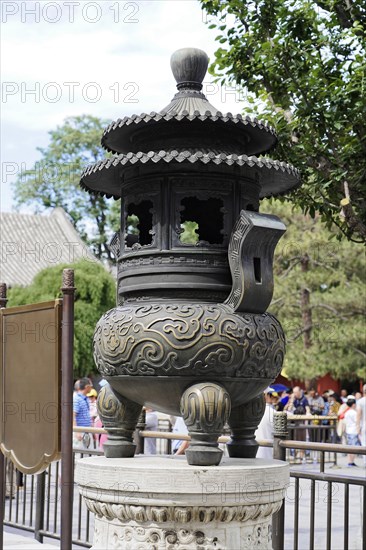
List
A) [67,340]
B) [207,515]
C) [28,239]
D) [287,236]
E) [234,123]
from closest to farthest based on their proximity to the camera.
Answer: [207,515] → [234,123] → [67,340] → [287,236] → [28,239]

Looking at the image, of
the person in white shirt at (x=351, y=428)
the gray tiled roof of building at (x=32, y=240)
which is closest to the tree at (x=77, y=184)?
the gray tiled roof of building at (x=32, y=240)

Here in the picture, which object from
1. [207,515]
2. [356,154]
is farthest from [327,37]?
[207,515]

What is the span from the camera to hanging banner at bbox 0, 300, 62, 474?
5172 millimetres

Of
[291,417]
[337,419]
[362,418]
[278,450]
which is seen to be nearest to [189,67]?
[278,450]

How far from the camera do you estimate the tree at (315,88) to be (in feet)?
23.5

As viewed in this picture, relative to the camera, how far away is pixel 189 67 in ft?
15.8

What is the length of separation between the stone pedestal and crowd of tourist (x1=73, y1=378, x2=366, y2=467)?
4.05 m

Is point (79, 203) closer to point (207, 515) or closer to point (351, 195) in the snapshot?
point (351, 195)

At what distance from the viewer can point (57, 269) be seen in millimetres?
24531

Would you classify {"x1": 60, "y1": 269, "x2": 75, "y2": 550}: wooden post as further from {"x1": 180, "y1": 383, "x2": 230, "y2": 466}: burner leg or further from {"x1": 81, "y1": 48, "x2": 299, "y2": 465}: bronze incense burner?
{"x1": 180, "y1": 383, "x2": 230, "y2": 466}: burner leg

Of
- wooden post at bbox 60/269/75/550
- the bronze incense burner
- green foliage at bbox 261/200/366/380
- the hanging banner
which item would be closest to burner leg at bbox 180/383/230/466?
the bronze incense burner

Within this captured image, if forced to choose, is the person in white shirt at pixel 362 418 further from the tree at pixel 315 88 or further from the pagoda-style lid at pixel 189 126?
the pagoda-style lid at pixel 189 126

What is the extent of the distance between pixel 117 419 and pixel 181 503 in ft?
2.43

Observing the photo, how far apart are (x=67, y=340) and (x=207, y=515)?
159 centimetres
